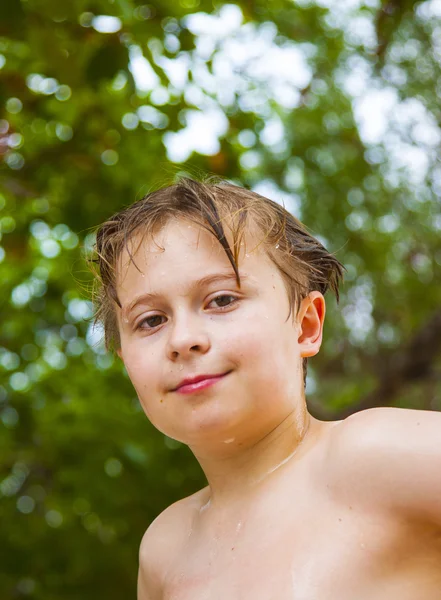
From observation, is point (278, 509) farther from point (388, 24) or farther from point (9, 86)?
point (388, 24)

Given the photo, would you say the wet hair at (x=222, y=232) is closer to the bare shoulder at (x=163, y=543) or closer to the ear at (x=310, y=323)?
the ear at (x=310, y=323)

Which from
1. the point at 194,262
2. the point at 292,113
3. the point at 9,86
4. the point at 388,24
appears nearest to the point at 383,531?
the point at 194,262

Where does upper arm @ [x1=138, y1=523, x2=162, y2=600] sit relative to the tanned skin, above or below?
below

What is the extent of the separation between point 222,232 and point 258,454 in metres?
0.42

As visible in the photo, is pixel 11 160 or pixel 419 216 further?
pixel 419 216

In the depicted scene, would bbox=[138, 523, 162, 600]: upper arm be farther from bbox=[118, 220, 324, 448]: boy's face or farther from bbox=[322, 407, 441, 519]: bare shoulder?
bbox=[322, 407, 441, 519]: bare shoulder

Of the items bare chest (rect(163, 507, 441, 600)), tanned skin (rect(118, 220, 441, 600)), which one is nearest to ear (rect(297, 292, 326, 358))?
Answer: tanned skin (rect(118, 220, 441, 600))

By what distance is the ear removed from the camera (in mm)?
1572

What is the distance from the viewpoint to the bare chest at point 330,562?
127cm

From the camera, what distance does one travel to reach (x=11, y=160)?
3.38 m

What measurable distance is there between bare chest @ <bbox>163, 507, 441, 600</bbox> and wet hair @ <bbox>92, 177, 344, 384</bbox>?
15.8 inches

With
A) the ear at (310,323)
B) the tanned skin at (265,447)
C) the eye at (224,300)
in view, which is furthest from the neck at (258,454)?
the eye at (224,300)

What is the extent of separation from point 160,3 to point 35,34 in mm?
443

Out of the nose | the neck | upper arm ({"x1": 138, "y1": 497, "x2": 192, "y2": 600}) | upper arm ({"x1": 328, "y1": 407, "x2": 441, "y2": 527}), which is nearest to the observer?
upper arm ({"x1": 328, "y1": 407, "x2": 441, "y2": 527})
